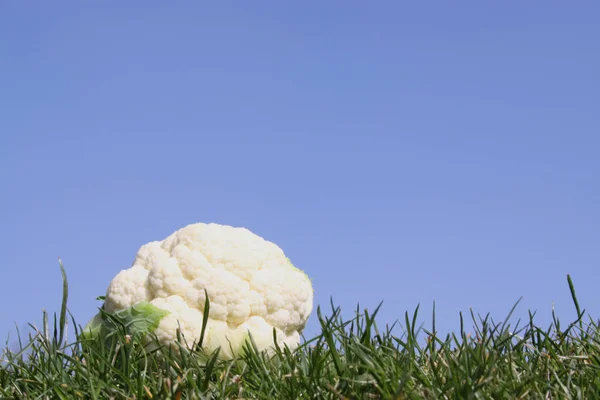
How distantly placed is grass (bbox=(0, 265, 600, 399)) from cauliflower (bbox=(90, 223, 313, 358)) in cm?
22

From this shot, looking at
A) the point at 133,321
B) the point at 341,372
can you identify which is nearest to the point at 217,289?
the point at 133,321

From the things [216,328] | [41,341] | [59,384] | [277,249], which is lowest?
[59,384]

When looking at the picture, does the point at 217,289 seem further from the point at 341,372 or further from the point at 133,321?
the point at 341,372

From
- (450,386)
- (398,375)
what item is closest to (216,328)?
(398,375)

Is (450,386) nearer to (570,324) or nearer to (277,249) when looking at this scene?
(570,324)

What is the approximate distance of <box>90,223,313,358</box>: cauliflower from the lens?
3.31 meters

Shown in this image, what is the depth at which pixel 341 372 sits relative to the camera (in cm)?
242

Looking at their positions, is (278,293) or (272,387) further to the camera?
(278,293)

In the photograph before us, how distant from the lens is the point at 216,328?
3.32m

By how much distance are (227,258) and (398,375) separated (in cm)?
135

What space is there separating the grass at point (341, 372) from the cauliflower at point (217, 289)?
0.72 ft

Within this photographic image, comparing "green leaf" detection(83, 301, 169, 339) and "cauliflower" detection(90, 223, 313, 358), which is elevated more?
"cauliflower" detection(90, 223, 313, 358)

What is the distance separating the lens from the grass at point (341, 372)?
2.34 metres

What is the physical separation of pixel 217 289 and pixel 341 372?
1.15 m
